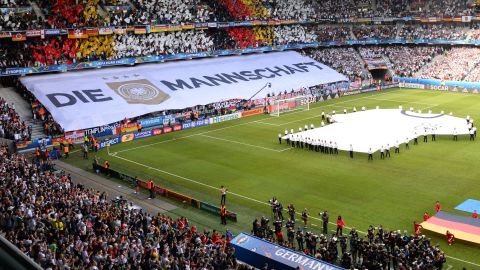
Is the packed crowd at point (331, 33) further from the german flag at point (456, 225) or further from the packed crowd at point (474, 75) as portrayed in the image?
the german flag at point (456, 225)

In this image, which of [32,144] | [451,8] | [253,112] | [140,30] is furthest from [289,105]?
[451,8]

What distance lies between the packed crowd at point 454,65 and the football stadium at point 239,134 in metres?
0.32

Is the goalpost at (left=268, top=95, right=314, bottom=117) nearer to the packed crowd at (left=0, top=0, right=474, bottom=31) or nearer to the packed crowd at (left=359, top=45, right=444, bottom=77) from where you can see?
the packed crowd at (left=0, top=0, right=474, bottom=31)

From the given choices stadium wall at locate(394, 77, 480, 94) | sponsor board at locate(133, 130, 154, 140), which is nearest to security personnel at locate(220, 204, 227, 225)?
sponsor board at locate(133, 130, 154, 140)

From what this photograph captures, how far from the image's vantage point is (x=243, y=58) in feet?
231

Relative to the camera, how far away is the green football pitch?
28344mm

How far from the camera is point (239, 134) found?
157 ft

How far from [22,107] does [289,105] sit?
29.1 m

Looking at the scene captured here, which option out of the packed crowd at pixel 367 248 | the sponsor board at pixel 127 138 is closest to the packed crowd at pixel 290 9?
the sponsor board at pixel 127 138

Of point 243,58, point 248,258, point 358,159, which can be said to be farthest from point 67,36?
point 248,258

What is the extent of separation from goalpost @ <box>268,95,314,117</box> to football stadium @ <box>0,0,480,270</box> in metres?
0.34

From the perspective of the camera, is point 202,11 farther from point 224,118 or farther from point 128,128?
point 128,128

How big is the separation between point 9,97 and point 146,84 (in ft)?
47.2

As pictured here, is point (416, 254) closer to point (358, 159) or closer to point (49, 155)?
point (358, 159)
